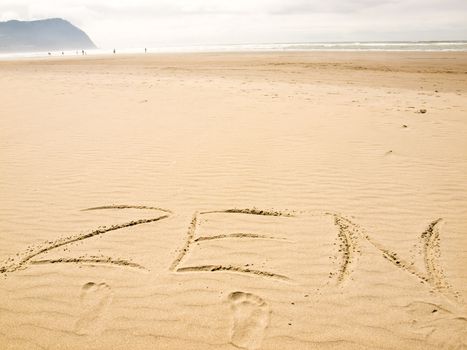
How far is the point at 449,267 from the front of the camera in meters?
2.71

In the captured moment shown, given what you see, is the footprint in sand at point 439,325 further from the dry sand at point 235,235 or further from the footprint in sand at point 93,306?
the footprint in sand at point 93,306

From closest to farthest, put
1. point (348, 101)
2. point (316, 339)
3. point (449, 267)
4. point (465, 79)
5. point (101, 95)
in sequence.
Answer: point (316, 339) → point (449, 267) → point (348, 101) → point (101, 95) → point (465, 79)

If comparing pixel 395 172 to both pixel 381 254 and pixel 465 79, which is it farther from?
pixel 465 79

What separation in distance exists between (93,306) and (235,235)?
137 centimetres

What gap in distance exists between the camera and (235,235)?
3205 mm

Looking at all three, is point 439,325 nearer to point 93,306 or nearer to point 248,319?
point 248,319

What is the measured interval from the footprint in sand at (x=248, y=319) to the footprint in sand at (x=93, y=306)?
922mm

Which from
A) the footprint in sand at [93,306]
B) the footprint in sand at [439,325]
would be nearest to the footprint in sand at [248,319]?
the footprint in sand at [93,306]

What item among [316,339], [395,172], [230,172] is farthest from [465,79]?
[316,339]

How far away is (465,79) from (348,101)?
8.09 m

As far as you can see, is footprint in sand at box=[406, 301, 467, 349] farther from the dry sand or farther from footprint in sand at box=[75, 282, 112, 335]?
footprint in sand at box=[75, 282, 112, 335]

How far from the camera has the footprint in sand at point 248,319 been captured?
212 cm

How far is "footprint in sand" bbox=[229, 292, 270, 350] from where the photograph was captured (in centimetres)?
212

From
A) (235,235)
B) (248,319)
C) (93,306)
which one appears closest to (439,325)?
(248,319)
